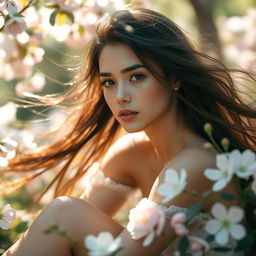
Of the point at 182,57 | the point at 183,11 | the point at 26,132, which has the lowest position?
the point at 183,11

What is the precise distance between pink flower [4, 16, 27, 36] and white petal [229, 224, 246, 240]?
1278mm

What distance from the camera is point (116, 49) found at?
8.64 ft

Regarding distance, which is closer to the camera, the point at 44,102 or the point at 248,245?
the point at 248,245

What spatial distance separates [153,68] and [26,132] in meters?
1.48

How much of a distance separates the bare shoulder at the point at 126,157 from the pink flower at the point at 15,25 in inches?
29.9

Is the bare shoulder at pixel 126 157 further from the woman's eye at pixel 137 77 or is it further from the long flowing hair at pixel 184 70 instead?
the woman's eye at pixel 137 77

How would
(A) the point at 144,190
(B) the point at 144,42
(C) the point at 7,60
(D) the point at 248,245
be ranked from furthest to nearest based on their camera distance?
(C) the point at 7,60
(A) the point at 144,190
(B) the point at 144,42
(D) the point at 248,245

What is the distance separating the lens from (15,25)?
277cm

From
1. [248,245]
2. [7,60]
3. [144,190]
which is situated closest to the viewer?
[248,245]

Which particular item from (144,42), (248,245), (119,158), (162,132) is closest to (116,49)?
(144,42)

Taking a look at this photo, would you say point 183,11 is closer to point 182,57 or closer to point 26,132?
point 26,132

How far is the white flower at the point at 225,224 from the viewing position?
192 centimetres

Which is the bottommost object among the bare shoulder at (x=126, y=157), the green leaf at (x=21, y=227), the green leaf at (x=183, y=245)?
the green leaf at (x=21, y=227)

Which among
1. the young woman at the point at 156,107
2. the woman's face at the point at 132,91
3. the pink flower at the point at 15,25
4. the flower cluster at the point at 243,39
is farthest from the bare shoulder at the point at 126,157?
the flower cluster at the point at 243,39
